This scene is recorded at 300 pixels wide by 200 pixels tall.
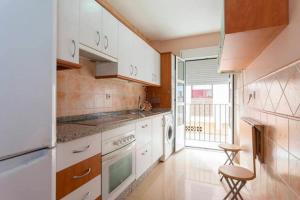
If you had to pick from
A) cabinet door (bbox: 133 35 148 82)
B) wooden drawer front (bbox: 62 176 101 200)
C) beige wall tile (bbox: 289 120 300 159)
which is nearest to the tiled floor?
wooden drawer front (bbox: 62 176 101 200)

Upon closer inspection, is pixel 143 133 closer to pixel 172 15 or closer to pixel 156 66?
pixel 156 66

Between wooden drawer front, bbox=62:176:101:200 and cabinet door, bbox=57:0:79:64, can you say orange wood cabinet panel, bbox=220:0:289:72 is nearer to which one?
cabinet door, bbox=57:0:79:64

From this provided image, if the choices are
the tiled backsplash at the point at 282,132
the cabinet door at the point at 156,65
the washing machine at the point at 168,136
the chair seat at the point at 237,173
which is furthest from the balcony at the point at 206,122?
the tiled backsplash at the point at 282,132

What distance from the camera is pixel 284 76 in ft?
3.13

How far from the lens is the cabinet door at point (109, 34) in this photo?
188 centimetres

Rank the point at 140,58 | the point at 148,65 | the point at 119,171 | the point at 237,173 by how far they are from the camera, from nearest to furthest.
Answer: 1. the point at 237,173
2. the point at 119,171
3. the point at 140,58
4. the point at 148,65

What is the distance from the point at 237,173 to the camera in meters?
1.64

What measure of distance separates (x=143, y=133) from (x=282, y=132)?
1.62 meters

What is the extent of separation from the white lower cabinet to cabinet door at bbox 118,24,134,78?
1.07m

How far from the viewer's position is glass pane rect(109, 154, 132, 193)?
63.8 inches

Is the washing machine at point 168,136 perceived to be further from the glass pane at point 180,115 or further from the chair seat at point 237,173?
the chair seat at point 237,173

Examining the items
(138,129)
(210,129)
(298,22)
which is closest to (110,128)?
(138,129)

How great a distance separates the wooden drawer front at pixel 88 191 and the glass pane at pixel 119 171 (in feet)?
0.60

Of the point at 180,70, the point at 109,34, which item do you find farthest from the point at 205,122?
the point at 109,34
